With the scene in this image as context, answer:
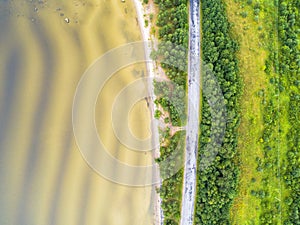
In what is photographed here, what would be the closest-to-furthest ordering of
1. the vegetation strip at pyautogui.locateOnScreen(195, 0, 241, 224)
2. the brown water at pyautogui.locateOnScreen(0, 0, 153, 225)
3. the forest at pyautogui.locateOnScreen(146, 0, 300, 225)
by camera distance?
the vegetation strip at pyautogui.locateOnScreen(195, 0, 241, 224), the forest at pyautogui.locateOnScreen(146, 0, 300, 225), the brown water at pyautogui.locateOnScreen(0, 0, 153, 225)

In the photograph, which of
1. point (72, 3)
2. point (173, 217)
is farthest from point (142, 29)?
point (173, 217)

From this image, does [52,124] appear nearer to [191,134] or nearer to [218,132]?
[191,134]

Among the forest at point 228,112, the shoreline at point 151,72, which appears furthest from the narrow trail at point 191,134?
the shoreline at point 151,72

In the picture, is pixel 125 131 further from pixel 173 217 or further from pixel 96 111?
pixel 173 217

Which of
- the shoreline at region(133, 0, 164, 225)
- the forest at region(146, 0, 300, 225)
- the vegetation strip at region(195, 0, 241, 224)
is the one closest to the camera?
the vegetation strip at region(195, 0, 241, 224)

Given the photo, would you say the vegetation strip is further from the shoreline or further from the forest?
the shoreline

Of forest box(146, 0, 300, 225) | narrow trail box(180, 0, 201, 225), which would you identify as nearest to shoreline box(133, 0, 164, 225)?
forest box(146, 0, 300, 225)

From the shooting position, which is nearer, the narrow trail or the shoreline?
the narrow trail
